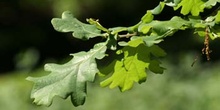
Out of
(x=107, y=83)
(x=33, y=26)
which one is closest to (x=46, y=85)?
(x=107, y=83)

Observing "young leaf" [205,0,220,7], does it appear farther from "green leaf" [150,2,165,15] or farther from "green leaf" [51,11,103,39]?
"green leaf" [51,11,103,39]

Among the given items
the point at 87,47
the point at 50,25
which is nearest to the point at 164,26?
the point at 50,25

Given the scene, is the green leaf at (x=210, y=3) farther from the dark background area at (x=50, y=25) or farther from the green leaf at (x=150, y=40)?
the dark background area at (x=50, y=25)

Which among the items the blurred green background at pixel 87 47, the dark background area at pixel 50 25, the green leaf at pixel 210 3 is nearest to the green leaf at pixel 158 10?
the green leaf at pixel 210 3

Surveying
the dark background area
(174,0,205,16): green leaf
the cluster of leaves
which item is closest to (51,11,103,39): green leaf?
the cluster of leaves

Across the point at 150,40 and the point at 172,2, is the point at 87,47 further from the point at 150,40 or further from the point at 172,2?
the point at 150,40

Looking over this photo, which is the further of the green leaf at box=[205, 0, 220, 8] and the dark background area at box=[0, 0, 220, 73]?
the dark background area at box=[0, 0, 220, 73]

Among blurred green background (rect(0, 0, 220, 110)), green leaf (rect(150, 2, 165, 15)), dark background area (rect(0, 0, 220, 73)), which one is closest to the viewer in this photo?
green leaf (rect(150, 2, 165, 15))

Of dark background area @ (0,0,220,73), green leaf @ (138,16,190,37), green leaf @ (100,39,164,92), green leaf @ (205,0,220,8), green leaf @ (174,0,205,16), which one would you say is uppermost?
green leaf @ (205,0,220,8)
